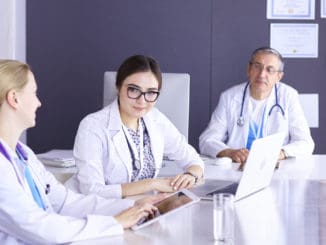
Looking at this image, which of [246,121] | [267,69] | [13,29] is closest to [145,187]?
[246,121]

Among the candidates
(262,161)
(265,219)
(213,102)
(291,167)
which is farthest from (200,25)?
(265,219)

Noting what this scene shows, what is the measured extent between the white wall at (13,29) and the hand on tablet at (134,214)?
2558 mm

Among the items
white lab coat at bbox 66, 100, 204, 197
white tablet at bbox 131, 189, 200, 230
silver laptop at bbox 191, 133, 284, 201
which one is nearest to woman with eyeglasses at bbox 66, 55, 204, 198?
white lab coat at bbox 66, 100, 204, 197

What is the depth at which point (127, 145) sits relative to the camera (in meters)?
2.61

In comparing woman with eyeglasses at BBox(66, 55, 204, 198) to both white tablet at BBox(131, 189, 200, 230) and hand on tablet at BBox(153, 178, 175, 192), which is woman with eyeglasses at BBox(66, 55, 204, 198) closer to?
hand on tablet at BBox(153, 178, 175, 192)

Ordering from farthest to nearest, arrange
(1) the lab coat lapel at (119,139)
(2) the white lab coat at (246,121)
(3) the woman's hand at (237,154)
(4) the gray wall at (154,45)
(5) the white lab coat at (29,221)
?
(4) the gray wall at (154,45) < (2) the white lab coat at (246,121) < (3) the woman's hand at (237,154) < (1) the lab coat lapel at (119,139) < (5) the white lab coat at (29,221)

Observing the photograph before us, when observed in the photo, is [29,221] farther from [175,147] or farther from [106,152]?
[175,147]

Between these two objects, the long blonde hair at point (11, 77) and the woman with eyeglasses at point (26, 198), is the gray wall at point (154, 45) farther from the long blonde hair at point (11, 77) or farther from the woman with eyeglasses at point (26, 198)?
the long blonde hair at point (11, 77)

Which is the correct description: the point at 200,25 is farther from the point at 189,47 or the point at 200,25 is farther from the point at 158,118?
the point at 158,118

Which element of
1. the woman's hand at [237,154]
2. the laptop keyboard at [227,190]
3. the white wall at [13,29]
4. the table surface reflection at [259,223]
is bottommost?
the table surface reflection at [259,223]

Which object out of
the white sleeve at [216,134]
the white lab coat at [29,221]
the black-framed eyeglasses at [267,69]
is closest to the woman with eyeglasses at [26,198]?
the white lab coat at [29,221]

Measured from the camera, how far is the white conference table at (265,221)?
172 cm

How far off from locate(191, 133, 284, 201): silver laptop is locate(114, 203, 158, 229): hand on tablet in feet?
1.29

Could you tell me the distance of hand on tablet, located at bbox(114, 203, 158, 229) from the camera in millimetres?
1804
